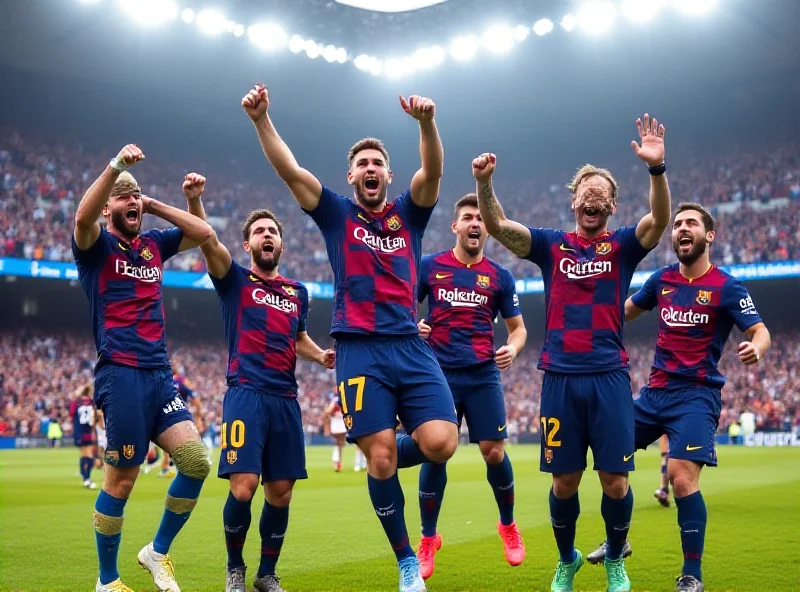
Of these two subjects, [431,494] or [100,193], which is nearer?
[100,193]

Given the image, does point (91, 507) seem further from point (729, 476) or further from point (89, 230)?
point (729, 476)

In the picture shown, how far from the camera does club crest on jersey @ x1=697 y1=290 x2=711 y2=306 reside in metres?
6.31

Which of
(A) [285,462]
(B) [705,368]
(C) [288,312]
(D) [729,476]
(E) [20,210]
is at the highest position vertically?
(E) [20,210]

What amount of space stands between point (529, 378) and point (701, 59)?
16.1 m

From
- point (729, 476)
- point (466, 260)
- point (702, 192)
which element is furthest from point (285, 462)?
point (702, 192)

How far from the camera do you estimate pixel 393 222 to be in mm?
5492

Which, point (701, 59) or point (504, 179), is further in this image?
point (504, 179)

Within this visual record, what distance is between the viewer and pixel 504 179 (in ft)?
159

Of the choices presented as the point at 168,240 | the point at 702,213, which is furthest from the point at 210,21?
the point at 702,213

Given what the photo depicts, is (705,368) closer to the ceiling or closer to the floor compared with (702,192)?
closer to the floor

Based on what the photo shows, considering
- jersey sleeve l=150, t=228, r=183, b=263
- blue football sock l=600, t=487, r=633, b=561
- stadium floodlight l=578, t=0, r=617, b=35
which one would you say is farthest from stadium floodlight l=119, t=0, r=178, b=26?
blue football sock l=600, t=487, r=633, b=561

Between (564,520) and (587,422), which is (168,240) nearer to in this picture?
(587,422)

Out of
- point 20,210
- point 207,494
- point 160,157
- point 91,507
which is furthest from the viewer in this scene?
point 160,157

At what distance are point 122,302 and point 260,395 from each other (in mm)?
1146
